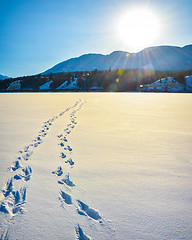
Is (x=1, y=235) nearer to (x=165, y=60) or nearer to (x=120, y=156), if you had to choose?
(x=120, y=156)

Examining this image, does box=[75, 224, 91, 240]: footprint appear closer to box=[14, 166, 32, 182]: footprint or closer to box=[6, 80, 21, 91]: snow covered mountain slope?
box=[14, 166, 32, 182]: footprint

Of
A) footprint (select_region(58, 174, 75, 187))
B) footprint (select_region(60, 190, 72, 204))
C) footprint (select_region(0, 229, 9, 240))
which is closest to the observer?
footprint (select_region(0, 229, 9, 240))

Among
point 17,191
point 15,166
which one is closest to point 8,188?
point 17,191

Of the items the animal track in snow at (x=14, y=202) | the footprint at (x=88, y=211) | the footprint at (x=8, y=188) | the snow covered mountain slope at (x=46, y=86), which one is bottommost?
the footprint at (x=88, y=211)

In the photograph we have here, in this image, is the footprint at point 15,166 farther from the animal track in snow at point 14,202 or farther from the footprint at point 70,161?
the footprint at point 70,161

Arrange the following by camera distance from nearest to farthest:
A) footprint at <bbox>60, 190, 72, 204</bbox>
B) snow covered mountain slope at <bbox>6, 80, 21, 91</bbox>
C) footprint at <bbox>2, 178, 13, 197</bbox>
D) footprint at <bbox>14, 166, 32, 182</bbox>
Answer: footprint at <bbox>60, 190, 72, 204</bbox> → footprint at <bbox>2, 178, 13, 197</bbox> → footprint at <bbox>14, 166, 32, 182</bbox> → snow covered mountain slope at <bbox>6, 80, 21, 91</bbox>

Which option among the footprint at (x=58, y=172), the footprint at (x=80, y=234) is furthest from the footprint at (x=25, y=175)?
the footprint at (x=80, y=234)

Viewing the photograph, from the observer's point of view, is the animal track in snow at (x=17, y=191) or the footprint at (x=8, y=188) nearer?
the animal track in snow at (x=17, y=191)

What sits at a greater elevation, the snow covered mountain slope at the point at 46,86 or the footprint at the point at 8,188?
the snow covered mountain slope at the point at 46,86

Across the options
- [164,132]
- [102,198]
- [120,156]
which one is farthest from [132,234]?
[164,132]

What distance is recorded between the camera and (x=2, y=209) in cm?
164

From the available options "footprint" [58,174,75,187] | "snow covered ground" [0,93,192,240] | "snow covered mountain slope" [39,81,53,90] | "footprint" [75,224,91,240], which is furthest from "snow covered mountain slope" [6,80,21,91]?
"footprint" [75,224,91,240]

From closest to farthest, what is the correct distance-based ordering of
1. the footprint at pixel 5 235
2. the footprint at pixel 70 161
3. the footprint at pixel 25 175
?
1. the footprint at pixel 5 235
2. the footprint at pixel 25 175
3. the footprint at pixel 70 161

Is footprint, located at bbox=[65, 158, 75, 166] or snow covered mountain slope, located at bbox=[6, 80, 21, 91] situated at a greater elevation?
snow covered mountain slope, located at bbox=[6, 80, 21, 91]
